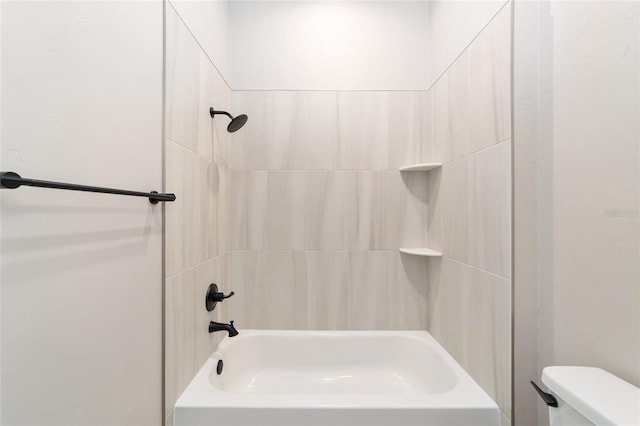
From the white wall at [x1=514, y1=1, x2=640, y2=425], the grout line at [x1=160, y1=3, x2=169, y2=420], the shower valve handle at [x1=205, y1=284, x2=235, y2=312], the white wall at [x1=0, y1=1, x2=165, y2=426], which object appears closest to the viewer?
the white wall at [x1=0, y1=1, x2=165, y2=426]

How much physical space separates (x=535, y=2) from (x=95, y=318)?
1.54 meters

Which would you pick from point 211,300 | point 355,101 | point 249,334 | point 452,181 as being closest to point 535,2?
point 452,181

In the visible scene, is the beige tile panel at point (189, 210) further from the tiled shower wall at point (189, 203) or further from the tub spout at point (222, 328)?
the tub spout at point (222, 328)

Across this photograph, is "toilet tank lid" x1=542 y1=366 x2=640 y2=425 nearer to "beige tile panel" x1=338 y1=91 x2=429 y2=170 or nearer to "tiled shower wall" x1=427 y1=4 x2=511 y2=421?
"tiled shower wall" x1=427 y1=4 x2=511 y2=421

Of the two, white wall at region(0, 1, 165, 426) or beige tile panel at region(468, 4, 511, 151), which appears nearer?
white wall at region(0, 1, 165, 426)

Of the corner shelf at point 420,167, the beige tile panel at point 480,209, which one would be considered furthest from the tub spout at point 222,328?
the corner shelf at point 420,167

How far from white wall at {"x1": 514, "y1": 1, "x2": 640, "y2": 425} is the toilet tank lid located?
59 mm

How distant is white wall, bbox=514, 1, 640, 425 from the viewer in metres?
0.72

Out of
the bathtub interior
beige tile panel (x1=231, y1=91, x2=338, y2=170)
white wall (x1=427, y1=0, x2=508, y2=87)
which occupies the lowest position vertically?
the bathtub interior

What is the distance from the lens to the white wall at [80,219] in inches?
20.8

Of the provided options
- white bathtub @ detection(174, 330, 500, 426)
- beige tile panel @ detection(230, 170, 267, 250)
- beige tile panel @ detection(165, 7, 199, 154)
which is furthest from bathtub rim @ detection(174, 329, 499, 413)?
beige tile panel @ detection(165, 7, 199, 154)

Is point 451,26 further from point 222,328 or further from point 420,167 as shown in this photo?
point 222,328

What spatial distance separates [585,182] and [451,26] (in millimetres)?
1065

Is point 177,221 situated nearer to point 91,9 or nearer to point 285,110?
point 91,9
